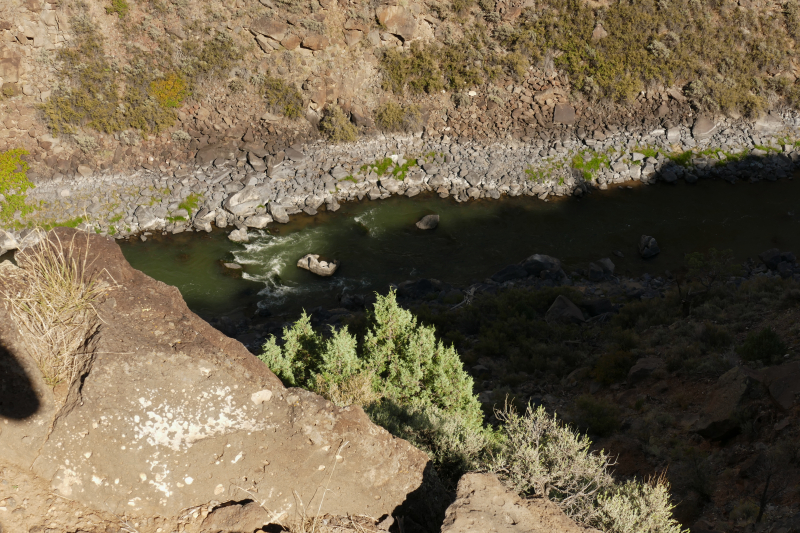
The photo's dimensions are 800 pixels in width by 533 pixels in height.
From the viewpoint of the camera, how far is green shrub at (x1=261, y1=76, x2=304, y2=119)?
2194cm

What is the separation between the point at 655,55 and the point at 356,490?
25435mm

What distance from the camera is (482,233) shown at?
1903 centimetres

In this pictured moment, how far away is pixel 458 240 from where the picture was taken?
18.7m

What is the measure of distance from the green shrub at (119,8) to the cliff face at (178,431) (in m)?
20.6

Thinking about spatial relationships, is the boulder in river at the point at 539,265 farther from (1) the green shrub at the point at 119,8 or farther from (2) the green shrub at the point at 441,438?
(1) the green shrub at the point at 119,8

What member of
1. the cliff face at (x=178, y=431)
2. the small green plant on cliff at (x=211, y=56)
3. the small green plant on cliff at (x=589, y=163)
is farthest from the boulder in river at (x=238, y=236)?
the cliff face at (x=178, y=431)

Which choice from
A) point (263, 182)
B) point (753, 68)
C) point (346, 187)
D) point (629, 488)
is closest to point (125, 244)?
point (263, 182)

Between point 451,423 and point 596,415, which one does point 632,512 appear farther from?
point 596,415

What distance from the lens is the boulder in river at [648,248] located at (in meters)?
17.7

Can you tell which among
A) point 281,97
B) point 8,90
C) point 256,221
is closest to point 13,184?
point 8,90

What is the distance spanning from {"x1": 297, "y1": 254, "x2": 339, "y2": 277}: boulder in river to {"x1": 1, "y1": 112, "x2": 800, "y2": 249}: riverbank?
8.88ft

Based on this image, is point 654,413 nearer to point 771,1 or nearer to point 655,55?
point 655,55

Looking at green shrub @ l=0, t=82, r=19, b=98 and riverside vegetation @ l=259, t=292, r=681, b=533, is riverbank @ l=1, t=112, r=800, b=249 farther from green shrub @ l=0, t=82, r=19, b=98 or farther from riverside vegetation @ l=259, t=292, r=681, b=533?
riverside vegetation @ l=259, t=292, r=681, b=533

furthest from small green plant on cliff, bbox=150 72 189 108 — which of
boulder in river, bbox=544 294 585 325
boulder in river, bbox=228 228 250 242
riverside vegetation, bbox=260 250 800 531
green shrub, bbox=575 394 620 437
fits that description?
green shrub, bbox=575 394 620 437
